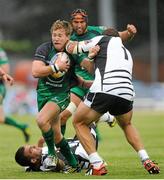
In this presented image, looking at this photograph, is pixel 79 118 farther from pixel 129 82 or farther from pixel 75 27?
pixel 75 27

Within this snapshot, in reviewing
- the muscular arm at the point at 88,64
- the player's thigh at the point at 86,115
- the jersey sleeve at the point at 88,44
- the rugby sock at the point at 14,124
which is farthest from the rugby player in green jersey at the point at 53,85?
the rugby sock at the point at 14,124

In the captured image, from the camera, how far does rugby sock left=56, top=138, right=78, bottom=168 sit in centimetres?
1284

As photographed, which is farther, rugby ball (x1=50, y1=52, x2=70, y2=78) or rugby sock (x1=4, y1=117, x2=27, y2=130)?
rugby sock (x1=4, y1=117, x2=27, y2=130)

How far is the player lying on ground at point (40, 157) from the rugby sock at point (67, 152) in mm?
102

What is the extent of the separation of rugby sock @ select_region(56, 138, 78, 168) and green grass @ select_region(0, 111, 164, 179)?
1.39 ft

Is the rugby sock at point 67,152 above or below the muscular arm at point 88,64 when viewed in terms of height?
below

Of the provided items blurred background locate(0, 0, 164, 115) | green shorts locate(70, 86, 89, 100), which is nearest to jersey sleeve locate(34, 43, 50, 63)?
green shorts locate(70, 86, 89, 100)

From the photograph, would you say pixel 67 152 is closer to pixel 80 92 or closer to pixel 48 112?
pixel 48 112

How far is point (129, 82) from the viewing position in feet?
39.7

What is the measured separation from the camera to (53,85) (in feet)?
42.7

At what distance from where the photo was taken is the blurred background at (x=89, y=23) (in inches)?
1485

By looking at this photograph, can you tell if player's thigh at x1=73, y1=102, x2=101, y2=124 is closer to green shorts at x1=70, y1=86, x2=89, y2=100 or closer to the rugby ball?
the rugby ball

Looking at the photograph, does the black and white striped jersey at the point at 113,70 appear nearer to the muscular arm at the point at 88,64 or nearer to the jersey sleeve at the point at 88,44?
the jersey sleeve at the point at 88,44

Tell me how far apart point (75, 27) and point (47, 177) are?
3845mm
